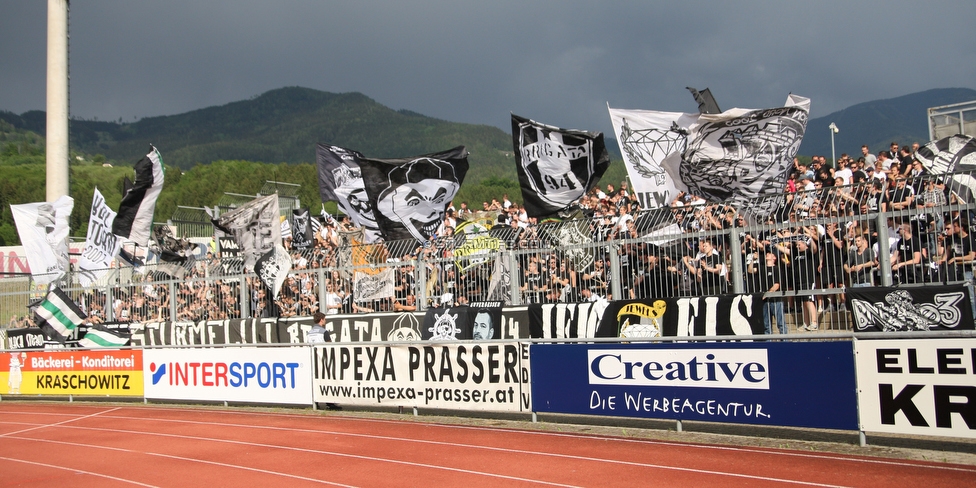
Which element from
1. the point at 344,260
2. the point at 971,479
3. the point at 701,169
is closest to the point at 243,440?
the point at 344,260

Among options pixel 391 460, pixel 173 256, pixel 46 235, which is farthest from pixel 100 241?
pixel 391 460

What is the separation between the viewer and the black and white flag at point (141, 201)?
20391 millimetres

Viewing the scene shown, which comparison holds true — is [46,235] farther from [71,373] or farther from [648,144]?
[648,144]

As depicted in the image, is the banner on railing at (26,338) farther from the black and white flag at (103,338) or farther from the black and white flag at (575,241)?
the black and white flag at (575,241)

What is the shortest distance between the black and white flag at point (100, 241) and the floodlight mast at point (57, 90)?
39.0 feet

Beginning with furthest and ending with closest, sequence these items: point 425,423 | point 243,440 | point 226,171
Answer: point 226,171 → point 425,423 → point 243,440

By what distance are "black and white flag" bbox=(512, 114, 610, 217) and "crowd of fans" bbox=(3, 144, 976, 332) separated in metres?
1.30

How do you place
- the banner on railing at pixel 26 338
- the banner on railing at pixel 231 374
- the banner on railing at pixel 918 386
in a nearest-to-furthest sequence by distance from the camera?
the banner on railing at pixel 918 386 → the banner on railing at pixel 231 374 → the banner on railing at pixel 26 338

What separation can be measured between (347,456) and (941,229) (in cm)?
901

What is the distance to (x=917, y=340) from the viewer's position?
9.48 metres

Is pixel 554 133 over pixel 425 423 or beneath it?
over

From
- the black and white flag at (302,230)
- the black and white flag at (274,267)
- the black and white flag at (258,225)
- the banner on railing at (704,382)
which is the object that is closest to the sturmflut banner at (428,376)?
the banner on railing at (704,382)

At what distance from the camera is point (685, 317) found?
44.5ft

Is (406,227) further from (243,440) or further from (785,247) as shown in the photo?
(785,247)
